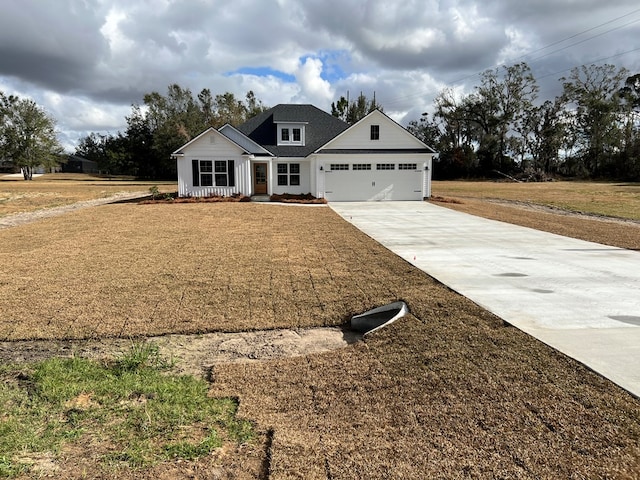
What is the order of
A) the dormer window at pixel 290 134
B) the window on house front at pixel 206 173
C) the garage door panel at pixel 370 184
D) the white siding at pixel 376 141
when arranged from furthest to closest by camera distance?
the dormer window at pixel 290 134 < the garage door panel at pixel 370 184 < the white siding at pixel 376 141 < the window on house front at pixel 206 173

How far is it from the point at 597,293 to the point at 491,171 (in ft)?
188

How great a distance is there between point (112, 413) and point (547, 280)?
6.42 metres

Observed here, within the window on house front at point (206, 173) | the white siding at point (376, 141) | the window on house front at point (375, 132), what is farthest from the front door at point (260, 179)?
the window on house front at point (375, 132)

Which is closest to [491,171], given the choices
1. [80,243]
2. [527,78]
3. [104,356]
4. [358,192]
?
[527,78]

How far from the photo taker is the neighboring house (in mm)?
25156

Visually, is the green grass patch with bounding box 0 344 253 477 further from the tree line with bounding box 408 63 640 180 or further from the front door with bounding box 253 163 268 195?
the tree line with bounding box 408 63 640 180

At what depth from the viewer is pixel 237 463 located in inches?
120

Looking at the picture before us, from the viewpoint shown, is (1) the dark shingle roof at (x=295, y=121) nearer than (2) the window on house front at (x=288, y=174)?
No

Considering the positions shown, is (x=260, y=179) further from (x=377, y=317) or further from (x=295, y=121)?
(x=377, y=317)

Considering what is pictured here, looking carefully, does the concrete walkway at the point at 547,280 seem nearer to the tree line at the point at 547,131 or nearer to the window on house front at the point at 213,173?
the window on house front at the point at 213,173

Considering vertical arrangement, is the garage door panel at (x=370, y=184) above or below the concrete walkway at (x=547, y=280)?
above

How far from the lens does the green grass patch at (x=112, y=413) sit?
126 inches

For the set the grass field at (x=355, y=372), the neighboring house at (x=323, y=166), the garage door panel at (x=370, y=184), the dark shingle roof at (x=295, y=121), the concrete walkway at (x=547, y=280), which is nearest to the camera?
the grass field at (x=355, y=372)

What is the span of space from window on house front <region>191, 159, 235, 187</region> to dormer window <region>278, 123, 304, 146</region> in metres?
4.15
